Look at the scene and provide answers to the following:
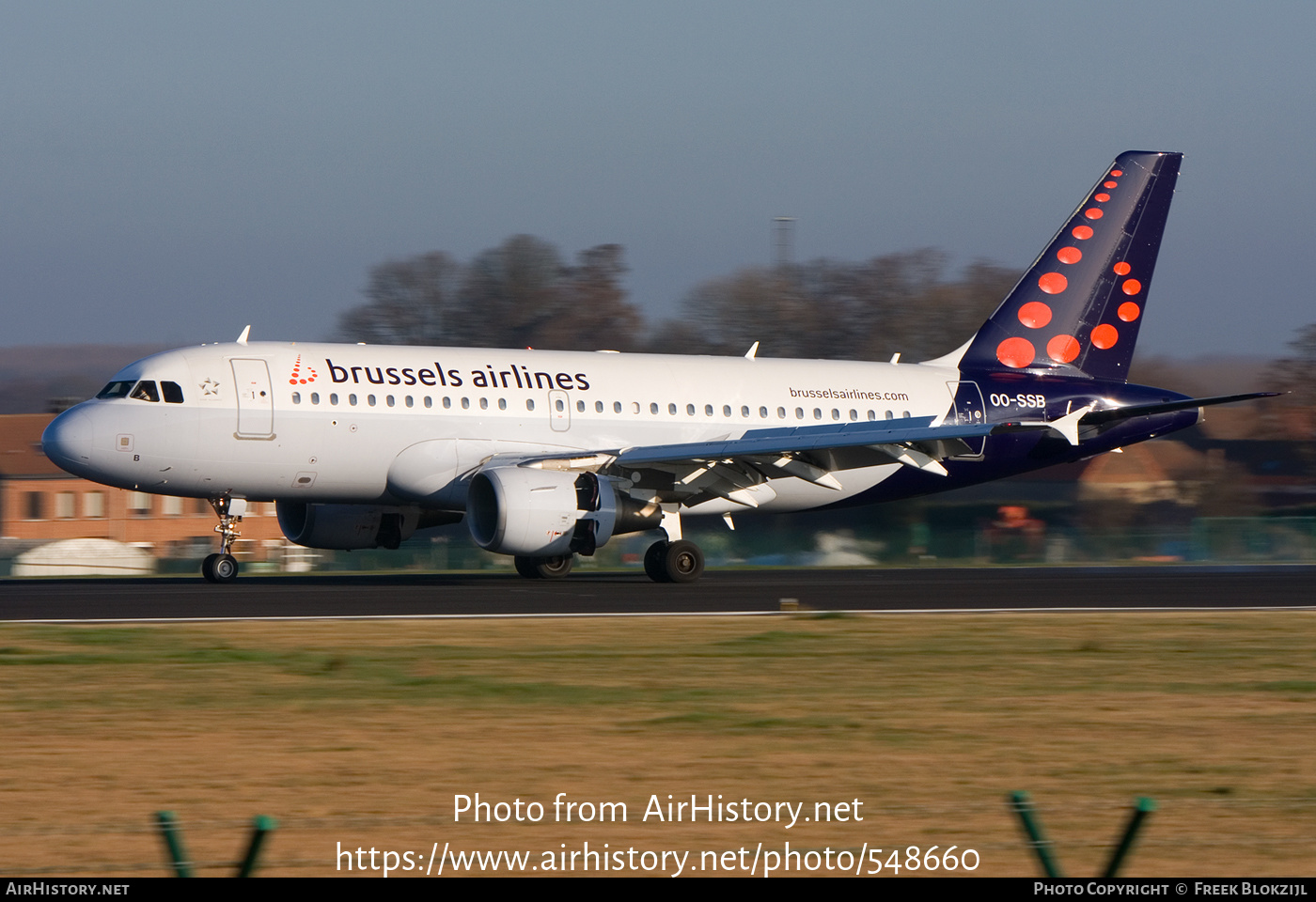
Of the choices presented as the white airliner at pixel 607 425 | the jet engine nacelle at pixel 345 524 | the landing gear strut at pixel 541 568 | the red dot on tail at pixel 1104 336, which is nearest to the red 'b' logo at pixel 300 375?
the white airliner at pixel 607 425

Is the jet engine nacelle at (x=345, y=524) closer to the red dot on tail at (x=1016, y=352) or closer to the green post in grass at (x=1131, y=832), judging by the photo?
the red dot on tail at (x=1016, y=352)

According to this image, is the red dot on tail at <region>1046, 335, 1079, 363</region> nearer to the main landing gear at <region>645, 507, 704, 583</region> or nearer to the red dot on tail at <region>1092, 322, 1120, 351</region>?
the red dot on tail at <region>1092, 322, 1120, 351</region>

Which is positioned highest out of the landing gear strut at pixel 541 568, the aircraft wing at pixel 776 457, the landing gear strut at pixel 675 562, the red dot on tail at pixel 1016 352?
the red dot on tail at pixel 1016 352

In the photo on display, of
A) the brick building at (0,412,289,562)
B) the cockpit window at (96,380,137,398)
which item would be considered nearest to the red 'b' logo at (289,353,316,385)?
the cockpit window at (96,380,137,398)

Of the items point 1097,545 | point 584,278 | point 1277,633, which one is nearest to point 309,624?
point 1277,633

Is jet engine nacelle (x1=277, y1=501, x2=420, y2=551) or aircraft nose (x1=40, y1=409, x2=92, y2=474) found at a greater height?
aircraft nose (x1=40, y1=409, x2=92, y2=474)

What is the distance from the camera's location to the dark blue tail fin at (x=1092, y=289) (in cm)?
3089

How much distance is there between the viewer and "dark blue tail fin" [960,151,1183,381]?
101 ft

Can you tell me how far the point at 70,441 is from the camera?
2362cm

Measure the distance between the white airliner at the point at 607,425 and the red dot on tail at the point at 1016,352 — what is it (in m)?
0.04

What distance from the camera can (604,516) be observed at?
78.7ft

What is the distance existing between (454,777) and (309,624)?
895 cm

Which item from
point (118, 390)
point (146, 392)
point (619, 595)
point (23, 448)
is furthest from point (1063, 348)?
→ point (23, 448)

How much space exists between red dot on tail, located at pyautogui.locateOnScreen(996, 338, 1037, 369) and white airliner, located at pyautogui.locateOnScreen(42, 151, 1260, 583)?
44 mm
